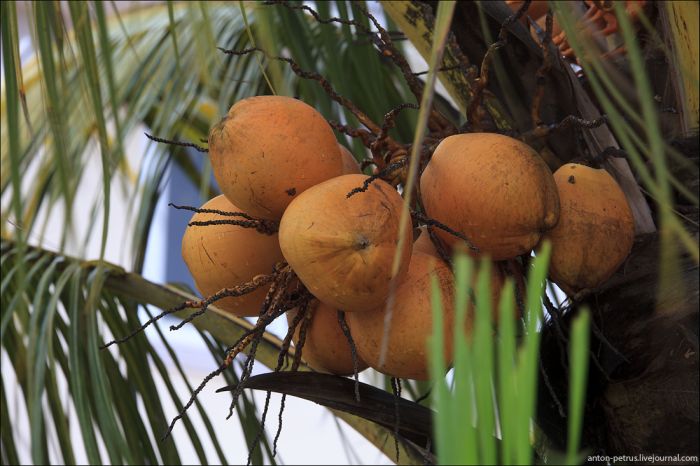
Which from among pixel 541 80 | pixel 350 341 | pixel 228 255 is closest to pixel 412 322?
pixel 350 341

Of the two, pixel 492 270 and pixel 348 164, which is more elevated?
pixel 348 164

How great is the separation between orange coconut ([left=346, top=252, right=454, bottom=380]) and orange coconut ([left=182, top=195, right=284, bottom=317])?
86 millimetres

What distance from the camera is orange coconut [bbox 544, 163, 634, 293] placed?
692 millimetres

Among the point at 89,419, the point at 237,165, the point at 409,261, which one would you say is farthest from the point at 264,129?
the point at 89,419

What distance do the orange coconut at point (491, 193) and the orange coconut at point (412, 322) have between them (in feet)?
0.11

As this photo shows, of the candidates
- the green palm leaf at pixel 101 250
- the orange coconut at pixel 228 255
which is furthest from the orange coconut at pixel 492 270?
the green palm leaf at pixel 101 250

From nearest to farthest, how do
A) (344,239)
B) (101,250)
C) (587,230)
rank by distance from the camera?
(344,239)
(587,230)
(101,250)

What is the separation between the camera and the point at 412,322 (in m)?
0.63

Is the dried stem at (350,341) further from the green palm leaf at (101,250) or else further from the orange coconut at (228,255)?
the green palm leaf at (101,250)

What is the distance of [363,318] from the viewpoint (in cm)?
66

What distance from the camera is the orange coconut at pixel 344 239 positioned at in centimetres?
59

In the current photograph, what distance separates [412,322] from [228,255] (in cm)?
16

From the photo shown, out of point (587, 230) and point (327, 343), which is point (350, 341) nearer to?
point (327, 343)

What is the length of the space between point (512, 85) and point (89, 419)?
0.61 m
